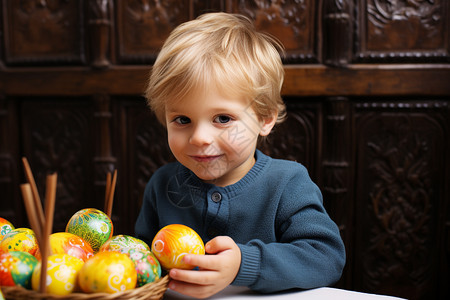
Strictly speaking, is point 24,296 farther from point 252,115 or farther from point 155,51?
point 155,51

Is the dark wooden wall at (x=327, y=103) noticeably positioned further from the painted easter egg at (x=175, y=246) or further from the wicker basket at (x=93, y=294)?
the wicker basket at (x=93, y=294)

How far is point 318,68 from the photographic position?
1.82 metres

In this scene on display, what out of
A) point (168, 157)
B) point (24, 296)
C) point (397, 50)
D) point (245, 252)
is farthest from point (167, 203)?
point (397, 50)

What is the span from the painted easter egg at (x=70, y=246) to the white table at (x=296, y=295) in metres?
0.16

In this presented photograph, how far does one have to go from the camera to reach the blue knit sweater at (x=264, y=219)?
77cm

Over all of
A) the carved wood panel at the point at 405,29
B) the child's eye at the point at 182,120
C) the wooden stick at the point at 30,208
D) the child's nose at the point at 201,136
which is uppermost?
the carved wood panel at the point at 405,29

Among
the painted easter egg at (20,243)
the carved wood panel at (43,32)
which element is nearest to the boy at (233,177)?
the painted easter egg at (20,243)

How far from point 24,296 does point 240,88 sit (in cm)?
53

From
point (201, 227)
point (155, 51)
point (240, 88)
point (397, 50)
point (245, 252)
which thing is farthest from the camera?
point (155, 51)

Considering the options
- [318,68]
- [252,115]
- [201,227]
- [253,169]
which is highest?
[318,68]

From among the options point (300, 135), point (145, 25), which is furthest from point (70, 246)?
point (145, 25)

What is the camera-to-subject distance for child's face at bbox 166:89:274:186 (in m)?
0.85

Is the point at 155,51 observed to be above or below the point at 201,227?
above

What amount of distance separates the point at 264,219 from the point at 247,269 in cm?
23
